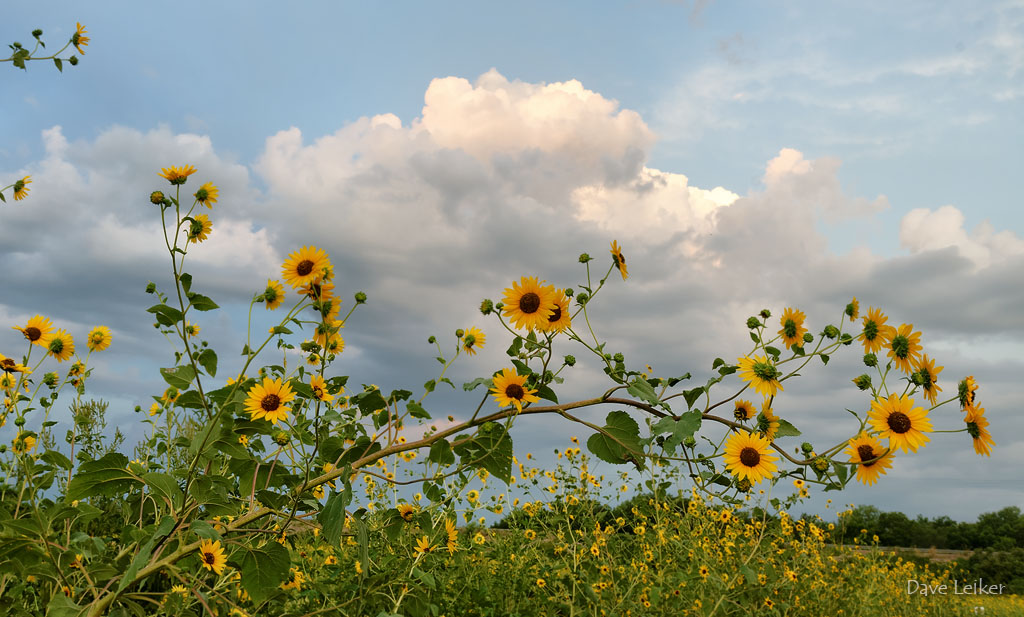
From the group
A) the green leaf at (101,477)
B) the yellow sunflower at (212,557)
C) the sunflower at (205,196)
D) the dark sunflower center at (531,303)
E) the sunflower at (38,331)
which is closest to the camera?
the green leaf at (101,477)

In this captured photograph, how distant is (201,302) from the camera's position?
2.22 metres

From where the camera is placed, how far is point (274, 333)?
2.24 m

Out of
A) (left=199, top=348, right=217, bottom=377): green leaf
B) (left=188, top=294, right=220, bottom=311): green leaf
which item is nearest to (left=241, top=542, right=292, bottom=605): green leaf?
(left=199, top=348, right=217, bottom=377): green leaf

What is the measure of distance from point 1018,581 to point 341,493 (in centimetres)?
1187

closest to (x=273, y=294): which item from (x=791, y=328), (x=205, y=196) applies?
(x=205, y=196)

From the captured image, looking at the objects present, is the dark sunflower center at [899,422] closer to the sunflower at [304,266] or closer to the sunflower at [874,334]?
the sunflower at [874,334]

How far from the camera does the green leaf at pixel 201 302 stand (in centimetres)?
221

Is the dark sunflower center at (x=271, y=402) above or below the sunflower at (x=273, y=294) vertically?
below

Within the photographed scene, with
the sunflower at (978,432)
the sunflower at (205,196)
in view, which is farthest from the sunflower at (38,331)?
the sunflower at (978,432)

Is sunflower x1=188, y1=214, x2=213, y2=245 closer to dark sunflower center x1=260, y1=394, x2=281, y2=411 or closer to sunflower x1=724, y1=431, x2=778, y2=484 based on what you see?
dark sunflower center x1=260, y1=394, x2=281, y2=411

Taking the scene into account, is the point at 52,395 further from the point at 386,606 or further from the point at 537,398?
the point at 537,398

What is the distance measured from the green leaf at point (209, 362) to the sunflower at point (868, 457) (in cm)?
203

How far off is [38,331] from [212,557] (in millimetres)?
2154

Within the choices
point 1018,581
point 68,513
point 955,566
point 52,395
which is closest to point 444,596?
point 68,513
